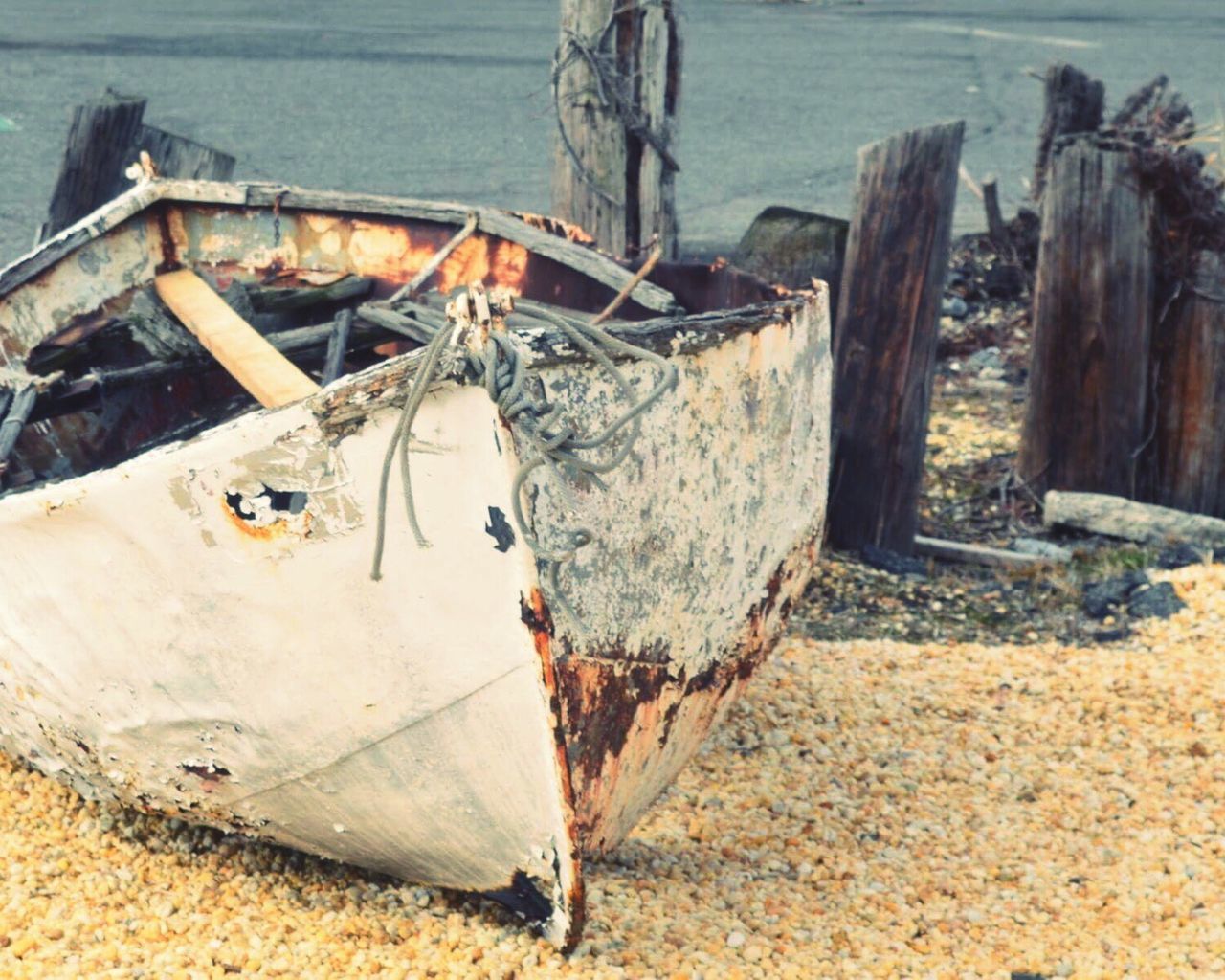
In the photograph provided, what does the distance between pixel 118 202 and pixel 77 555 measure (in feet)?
8.05

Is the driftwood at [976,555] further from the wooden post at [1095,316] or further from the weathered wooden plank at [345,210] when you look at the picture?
the weathered wooden plank at [345,210]

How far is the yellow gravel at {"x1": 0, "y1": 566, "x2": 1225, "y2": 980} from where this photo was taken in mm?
3189

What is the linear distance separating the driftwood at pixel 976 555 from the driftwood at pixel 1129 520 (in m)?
0.19

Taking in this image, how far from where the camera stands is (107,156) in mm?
6105

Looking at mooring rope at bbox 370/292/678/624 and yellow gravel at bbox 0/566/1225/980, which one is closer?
mooring rope at bbox 370/292/678/624

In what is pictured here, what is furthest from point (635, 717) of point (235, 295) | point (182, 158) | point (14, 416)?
point (182, 158)

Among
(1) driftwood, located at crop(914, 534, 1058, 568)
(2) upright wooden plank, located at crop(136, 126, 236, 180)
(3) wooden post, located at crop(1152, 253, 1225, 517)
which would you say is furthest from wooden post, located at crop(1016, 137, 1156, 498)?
(2) upright wooden plank, located at crop(136, 126, 236, 180)

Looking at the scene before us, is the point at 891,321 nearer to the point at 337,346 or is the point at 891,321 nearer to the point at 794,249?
the point at 794,249

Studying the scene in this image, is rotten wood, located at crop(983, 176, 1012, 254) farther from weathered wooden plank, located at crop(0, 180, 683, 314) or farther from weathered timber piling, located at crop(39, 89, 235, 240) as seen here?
weathered timber piling, located at crop(39, 89, 235, 240)

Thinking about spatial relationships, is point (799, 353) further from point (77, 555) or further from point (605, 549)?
point (77, 555)

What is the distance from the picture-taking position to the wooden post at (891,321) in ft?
17.2

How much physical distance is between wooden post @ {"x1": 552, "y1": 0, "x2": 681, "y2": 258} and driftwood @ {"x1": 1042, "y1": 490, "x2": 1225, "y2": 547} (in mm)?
1742

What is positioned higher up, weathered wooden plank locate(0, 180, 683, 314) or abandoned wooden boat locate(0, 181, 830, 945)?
weathered wooden plank locate(0, 180, 683, 314)

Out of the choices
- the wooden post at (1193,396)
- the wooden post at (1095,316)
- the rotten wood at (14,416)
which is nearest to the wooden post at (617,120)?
the wooden post at (1095,316)
